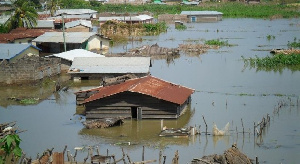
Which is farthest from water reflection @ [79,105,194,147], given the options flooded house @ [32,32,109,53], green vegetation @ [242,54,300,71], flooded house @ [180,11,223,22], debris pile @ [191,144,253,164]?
flooded house @ [180,11,223,22]

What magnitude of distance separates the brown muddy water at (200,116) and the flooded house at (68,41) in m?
5.80

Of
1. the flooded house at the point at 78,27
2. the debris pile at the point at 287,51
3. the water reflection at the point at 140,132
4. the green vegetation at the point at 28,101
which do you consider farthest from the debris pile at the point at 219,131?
the flooded house at the point at 78,27

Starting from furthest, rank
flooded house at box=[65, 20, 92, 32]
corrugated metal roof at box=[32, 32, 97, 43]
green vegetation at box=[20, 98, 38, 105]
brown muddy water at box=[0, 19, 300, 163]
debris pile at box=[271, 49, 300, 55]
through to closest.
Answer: flooded house at box=[65, 20, 92, 32] → corrugated metal roof at box=[32, 32, 97, 43] → debris pile at box=[271, 49, 300, 55] → green vegetation at box=[20, 98, 38, 105] → brown muddy water at box=[0, 19, 300, 163]

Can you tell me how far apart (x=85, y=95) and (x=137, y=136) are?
14.9 ft

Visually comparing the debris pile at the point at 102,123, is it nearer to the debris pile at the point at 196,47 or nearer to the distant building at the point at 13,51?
the distant building at the point at 13,51

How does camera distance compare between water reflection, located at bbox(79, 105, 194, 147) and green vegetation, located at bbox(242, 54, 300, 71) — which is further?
green vegetation, located at bbox(242, 54, 300, 71)

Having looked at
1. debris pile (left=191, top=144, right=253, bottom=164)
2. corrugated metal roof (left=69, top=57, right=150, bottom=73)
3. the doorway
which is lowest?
the doorway

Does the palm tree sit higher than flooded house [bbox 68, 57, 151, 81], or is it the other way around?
the palm tree

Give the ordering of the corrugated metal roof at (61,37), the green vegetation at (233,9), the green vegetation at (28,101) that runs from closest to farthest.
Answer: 1. the green vegetation at (28,101)
2. the corrugated metal roof at (61,37)
3. the green vegetation at (233,9)

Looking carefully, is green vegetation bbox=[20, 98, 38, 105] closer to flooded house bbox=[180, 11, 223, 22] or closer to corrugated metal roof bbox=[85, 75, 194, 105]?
corrugated metal roof bbox=[85, 75, 194, 105]

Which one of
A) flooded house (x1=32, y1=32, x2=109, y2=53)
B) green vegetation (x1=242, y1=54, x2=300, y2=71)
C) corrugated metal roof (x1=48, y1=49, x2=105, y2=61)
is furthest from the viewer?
flooded house (x1=32, y1=32, x2=109, y2=53)

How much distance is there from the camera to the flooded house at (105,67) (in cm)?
2705

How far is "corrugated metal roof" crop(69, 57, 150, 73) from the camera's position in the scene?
27.2 metres

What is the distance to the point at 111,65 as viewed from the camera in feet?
91.6
